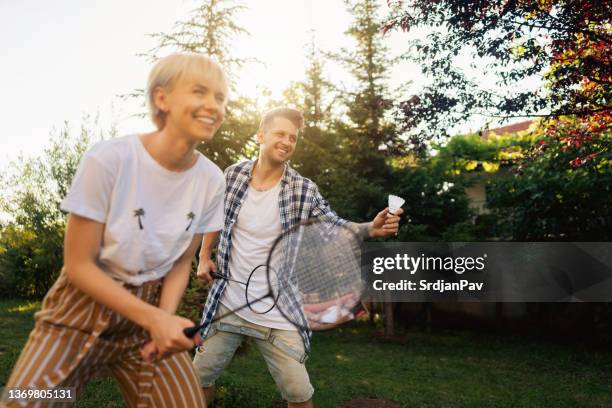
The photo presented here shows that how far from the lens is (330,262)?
290cm

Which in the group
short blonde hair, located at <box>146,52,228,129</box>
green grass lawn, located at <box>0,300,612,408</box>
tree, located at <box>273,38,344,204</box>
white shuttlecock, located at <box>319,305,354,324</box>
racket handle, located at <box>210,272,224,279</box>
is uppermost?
tree, located at <box>273,38,344,204</box>

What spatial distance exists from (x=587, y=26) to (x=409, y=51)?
6.64 feet

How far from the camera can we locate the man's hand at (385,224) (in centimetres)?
303

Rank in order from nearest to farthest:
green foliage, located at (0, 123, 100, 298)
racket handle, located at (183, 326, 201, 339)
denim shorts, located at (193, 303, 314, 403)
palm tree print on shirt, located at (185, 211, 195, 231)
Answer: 1. racket handle, located at (183, 326, 201, 339)
2. palm tree print on shirt, located at (185, 211, 195, 231)
3. denim shorts, located at (193, 303, 314, 403)
4. green foliage, located at (0, 123, 100, 298)

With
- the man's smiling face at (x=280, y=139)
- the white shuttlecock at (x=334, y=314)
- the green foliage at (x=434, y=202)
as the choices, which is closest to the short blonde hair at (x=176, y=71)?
the white shuttlecock at (x=334, y=314)

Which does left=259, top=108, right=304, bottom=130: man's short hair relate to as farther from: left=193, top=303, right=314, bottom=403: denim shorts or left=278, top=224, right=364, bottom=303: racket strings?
left=193, top=303, right=314, bottom=403: denim shorts

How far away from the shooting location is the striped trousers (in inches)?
75.1

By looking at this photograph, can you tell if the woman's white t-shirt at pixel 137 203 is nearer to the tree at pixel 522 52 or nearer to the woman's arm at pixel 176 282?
the woman's arm at pixel 176 282

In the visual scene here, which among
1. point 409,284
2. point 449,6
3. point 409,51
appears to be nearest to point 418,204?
point 409,284

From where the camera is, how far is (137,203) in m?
1.95

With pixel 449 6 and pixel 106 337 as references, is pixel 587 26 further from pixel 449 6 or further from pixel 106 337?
pixel 106 337

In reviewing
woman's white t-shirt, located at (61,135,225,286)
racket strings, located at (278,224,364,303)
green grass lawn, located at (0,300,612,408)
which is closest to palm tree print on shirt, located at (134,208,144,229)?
woman's white t-shirt, located at (61,135,225,286)

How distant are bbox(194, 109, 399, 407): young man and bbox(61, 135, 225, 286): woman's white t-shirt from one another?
117 cm

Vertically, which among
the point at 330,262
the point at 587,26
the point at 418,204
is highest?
the point at 587,26
